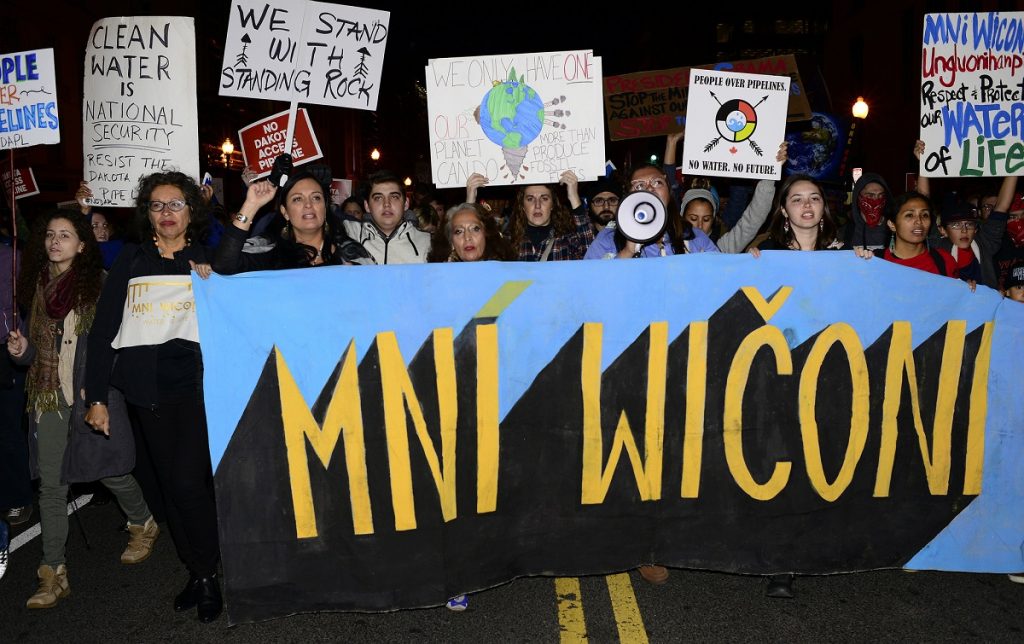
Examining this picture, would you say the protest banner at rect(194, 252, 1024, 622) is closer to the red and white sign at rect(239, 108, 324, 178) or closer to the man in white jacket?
the man in white jacket

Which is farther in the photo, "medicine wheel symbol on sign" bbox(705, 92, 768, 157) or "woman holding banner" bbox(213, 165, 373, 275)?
"medicine wheel symbol on sign" bbox(705, 92, 768, 157)

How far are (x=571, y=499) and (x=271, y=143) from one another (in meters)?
4.61

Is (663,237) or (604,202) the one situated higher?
(604,202)

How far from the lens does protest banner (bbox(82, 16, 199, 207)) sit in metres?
4.90

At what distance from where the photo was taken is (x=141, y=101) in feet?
16.1

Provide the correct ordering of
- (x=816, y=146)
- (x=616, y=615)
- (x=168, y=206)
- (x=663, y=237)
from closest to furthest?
(x=616, y=615) < (x=168, y=206) < (x=663, y=237) < (x=816, y=146)

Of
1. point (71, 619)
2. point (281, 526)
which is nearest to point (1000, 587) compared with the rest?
point (281, 526)

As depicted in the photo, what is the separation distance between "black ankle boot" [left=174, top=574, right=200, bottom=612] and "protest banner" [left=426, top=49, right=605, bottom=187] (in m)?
2.43

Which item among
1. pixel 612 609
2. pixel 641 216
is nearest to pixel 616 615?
pixel 612 609

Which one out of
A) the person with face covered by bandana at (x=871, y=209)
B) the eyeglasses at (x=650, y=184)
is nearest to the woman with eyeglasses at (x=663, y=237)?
the eyeglasses at (x=650, y=184)

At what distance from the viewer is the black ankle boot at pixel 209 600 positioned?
3.79 metres

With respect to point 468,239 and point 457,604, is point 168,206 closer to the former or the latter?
point 468,239

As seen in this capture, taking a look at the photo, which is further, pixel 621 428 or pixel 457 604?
pixel 457 604

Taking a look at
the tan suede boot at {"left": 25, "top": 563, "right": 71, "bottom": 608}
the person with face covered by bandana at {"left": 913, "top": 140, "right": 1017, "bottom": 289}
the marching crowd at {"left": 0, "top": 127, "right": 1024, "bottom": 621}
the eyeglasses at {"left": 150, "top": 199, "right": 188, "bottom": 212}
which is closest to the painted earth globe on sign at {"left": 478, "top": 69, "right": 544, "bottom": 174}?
the marching crowd at {"left": 0, "top": 127, "right": 1024, "bottom": 621}
